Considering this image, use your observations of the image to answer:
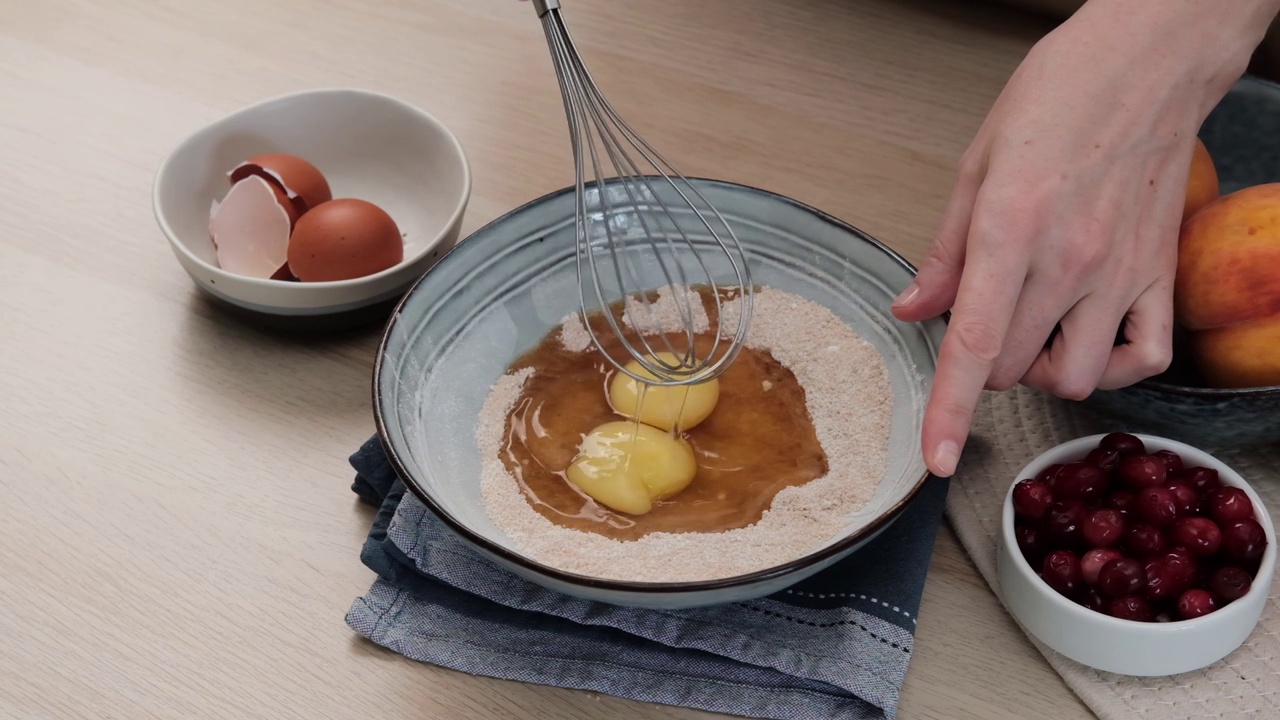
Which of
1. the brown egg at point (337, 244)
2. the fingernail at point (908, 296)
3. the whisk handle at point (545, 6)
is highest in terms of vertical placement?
the whisk handle at point (545, 6)

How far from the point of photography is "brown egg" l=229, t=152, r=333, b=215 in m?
1.01

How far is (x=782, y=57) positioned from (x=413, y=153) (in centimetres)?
48

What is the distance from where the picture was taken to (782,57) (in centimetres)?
133

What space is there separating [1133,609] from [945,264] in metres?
0.26

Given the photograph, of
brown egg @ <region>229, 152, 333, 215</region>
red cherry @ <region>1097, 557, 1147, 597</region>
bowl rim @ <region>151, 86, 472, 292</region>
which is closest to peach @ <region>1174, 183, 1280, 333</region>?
red cherry @ <region>1097, 557, 1147, 597</region>

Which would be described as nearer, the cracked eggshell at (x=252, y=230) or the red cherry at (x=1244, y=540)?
the red cherry at (x=1244, y=540)

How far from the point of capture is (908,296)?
81 cm

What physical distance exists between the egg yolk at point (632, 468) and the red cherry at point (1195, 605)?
0.34m

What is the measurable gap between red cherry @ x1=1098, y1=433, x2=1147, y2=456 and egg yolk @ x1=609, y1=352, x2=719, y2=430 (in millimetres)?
290

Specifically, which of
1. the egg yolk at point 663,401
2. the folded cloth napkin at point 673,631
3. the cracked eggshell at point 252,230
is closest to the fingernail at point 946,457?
the folded cloth napkin at point 673,631

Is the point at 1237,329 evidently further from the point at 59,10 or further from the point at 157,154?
the point at 59,10

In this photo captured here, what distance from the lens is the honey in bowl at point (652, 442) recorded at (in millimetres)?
796

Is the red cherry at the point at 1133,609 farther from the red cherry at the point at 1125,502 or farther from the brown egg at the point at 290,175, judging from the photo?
the brown egg at the point at 290,175

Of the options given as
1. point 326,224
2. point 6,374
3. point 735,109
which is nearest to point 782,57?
point 735,109
